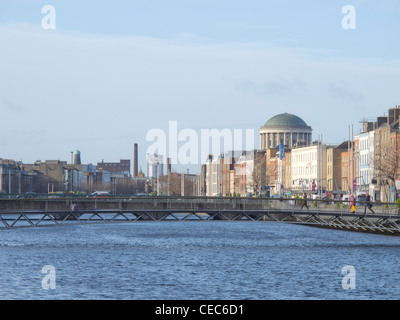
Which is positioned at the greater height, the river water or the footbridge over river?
the footbridge over river

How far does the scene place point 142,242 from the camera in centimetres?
8381

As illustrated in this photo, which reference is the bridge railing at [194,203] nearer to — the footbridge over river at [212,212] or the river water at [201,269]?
the footbridge over river at [212,212]

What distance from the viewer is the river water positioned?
45406 mm

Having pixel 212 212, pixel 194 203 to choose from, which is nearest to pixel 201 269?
pixel 212 212

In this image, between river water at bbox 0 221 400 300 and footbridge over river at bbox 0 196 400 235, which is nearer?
river water at bbox 0 221 400 300

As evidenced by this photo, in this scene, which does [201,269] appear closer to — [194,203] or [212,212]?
[212,212]

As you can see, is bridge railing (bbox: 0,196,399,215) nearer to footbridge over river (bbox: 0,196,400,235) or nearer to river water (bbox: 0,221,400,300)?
footbridge over river (bbox: 0,196,400,235)

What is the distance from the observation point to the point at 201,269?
56.4 meters

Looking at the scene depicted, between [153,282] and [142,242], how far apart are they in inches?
1360

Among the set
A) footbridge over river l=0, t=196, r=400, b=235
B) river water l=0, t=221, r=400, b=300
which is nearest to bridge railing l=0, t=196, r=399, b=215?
footbridge over river l=0, t=196, r=400, b=235

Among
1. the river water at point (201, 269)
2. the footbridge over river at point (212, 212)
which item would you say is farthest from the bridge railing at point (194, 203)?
the river water at point (201, 269)

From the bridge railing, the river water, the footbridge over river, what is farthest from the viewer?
the bridge railing
